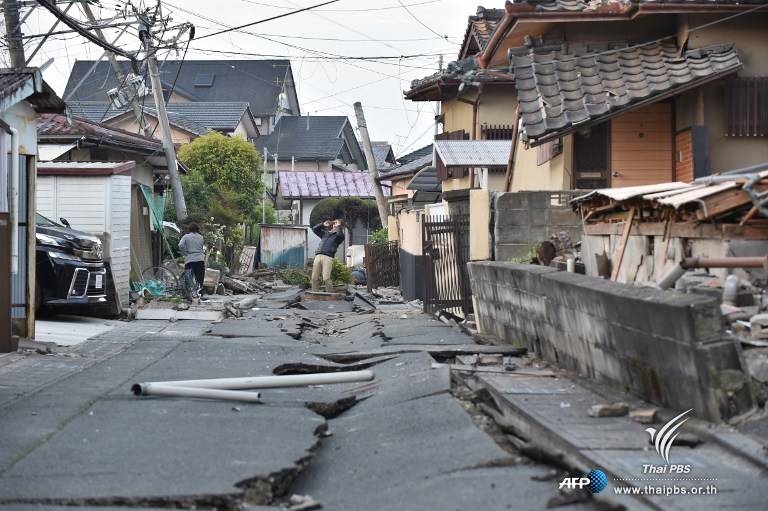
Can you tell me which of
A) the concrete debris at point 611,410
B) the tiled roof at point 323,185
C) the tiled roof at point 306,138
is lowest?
the concrete debris at point 611,410

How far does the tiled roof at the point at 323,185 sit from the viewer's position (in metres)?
50.1

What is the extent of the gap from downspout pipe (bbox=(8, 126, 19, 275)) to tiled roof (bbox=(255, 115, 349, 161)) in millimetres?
48755

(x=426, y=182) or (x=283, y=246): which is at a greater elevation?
(x=426, y=182)

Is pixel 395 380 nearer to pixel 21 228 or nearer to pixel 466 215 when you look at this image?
pixel 21 228

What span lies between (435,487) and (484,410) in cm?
275

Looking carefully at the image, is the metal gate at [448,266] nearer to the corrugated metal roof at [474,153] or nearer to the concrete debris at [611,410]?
the corrugated metal roof at [474,153]

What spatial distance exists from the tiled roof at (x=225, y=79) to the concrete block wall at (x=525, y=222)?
52.6 meters

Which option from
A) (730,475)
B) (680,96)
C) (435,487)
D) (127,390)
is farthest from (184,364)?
(680,96)

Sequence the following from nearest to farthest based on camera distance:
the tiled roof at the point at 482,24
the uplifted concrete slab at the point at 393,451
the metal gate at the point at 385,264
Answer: the uplifted concrete slab at the point at 393,451, the tiled roof at the point at 482,24, the metal gate at the point at 385,264

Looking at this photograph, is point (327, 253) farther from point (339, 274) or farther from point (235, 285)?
point (235, 285)

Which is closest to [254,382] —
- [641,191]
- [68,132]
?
[641,191]

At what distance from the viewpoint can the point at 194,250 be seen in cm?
2225

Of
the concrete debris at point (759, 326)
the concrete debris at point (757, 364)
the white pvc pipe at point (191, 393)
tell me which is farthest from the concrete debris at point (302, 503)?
the concrete debris at point (759, 326)

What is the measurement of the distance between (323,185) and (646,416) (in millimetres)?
44978
